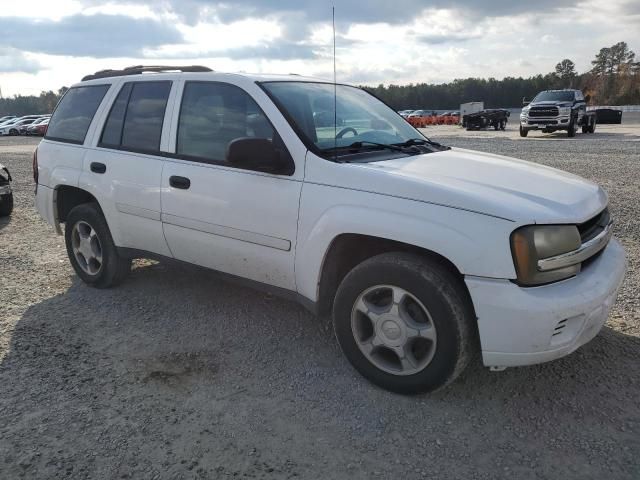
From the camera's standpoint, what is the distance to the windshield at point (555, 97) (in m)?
23.0

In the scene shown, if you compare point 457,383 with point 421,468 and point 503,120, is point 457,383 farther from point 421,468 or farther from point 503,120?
point 503,120

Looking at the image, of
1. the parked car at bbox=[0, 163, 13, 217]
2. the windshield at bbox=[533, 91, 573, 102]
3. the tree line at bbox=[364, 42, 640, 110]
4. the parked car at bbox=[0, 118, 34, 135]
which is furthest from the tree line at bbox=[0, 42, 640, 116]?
the parked car at bbox=[0, 163, 13, 217]

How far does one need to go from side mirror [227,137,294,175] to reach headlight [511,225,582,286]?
1367 millimetres

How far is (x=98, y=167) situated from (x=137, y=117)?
21.2 inches

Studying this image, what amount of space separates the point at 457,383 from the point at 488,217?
1.07 meters

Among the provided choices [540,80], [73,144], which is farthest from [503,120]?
[540,80]

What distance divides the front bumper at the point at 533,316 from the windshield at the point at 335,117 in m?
1.34

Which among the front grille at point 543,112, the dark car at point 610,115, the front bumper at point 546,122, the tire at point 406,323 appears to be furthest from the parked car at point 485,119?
the tire at point 406,323

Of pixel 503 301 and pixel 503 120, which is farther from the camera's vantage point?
pixel 503 120

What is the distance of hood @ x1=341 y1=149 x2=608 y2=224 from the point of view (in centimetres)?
268

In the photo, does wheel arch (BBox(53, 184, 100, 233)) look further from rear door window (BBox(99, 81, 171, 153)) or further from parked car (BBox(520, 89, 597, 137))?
parked car (BBox(520, 89, 597, 137))

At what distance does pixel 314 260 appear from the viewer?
3.19m

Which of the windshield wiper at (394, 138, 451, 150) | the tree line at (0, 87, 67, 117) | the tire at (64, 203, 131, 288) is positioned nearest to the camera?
the windshield wiper at (394, 138, 451, 150)

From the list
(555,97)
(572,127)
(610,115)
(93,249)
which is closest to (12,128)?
(555,97)
